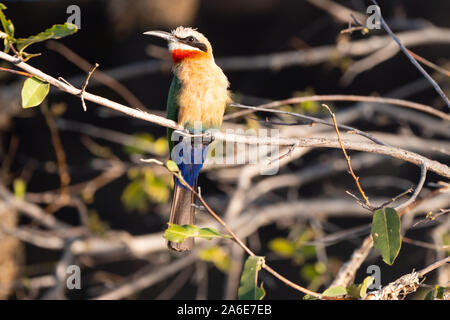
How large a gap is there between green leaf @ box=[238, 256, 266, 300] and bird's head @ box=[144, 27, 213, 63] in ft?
4.33

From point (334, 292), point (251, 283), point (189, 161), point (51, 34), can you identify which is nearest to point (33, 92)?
point (51, 34)

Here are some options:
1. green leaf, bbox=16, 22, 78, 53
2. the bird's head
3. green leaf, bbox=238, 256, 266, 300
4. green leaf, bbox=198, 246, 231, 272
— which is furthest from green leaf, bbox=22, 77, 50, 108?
green leaf, bbox=198, 246, 231, 272

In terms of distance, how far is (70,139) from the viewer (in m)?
4.76

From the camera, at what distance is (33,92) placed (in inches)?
52.0

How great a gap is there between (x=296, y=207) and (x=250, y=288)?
6.80 feet

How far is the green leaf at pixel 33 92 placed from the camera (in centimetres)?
131

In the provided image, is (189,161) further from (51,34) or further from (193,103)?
(51,34)

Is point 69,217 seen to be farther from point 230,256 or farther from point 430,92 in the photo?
point 430,92

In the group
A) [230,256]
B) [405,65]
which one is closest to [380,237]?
[230,256]

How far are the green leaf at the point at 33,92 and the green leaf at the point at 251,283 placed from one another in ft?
2.14

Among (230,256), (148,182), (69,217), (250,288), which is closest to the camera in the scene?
(250,288)

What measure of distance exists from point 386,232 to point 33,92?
94 centimetres

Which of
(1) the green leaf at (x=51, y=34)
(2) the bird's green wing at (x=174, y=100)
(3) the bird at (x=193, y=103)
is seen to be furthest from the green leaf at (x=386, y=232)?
(2) the bird's green wing at (x=174, y=100)

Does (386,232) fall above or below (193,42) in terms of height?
below
